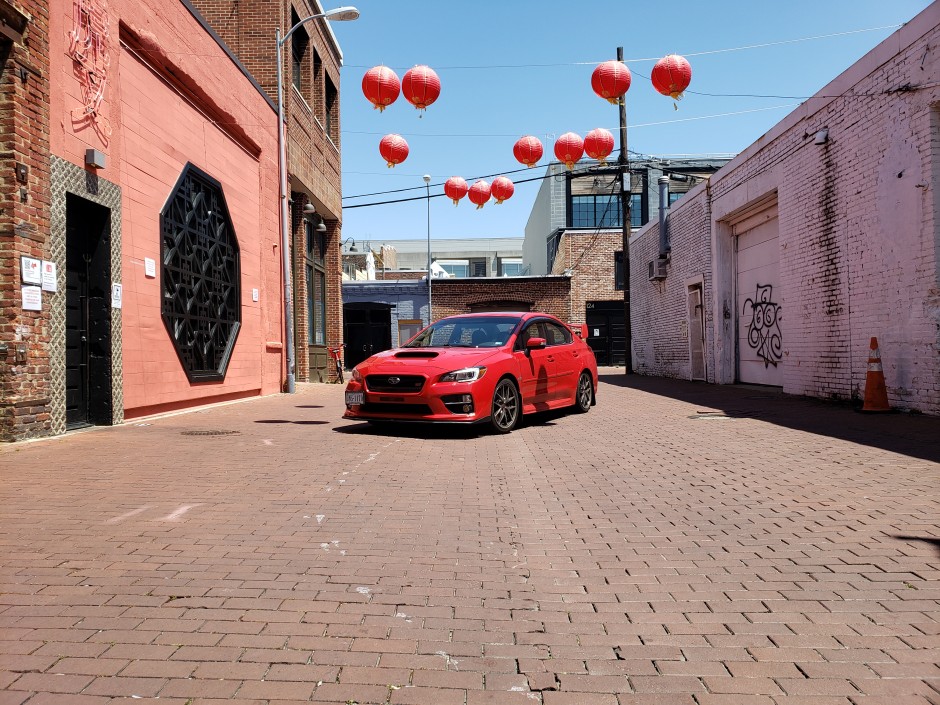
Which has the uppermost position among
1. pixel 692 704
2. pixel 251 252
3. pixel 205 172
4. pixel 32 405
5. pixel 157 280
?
pixel 205 172

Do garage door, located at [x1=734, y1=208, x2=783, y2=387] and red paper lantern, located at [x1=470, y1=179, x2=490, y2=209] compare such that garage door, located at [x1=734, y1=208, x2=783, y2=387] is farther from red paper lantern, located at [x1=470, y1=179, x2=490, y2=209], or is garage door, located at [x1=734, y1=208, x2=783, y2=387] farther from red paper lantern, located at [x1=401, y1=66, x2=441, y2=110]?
red paper lantern, located at [x1=401, y1=66, x2=441, y2=110]

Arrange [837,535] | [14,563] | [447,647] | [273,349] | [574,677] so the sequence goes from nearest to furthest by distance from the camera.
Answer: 1. [574,677]
2. [447,647]
3. [14,563]
4. [837,535]
5. [273,349]

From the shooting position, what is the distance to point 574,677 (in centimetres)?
251

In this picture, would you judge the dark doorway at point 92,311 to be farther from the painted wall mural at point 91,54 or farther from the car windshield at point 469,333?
the car windshield at point 469,333

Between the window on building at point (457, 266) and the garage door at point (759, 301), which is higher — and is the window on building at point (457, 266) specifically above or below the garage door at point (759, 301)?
above

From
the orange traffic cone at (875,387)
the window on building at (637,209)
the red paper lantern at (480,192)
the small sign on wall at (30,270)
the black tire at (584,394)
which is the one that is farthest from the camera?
the window on building at (637,209)

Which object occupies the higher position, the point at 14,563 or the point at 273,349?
the point at 273,349

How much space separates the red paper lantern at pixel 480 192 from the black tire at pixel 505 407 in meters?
11.7

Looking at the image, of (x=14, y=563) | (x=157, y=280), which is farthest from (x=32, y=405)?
(x=14, y=563)

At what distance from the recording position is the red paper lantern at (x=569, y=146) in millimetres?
15508

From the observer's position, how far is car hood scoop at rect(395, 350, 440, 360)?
9023 millimetres

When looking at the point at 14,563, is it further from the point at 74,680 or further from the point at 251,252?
the point at 251,252

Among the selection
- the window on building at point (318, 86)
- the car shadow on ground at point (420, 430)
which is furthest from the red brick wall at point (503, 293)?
the car shadow on ground at point (420, 430)

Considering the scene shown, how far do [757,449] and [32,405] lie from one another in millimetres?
7454
